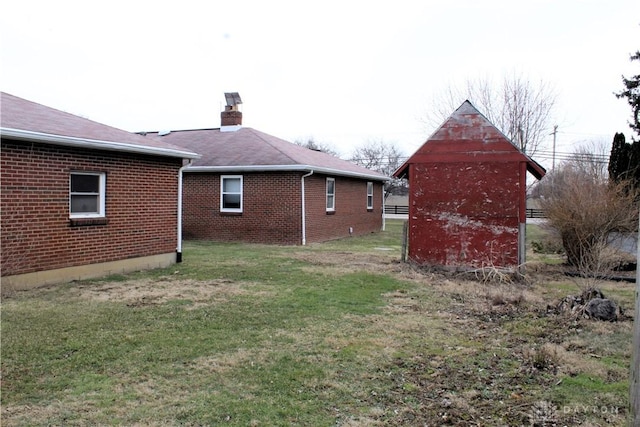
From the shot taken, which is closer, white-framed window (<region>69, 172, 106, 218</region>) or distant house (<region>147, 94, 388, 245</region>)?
white-framed window (<region>69, 172, 106, 218</region>)

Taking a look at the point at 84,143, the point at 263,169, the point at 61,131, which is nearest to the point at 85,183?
the point at 84,143

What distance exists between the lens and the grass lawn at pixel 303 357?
12.4 ft

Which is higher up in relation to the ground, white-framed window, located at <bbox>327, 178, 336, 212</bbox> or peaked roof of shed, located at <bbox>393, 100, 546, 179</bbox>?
peaked roof of shed, located at <bbox>393, 100, 546, 179</bbox>

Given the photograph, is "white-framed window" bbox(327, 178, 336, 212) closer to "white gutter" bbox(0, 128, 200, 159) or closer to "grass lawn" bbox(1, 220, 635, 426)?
"white gutter" bbox(0, 128, 200, 159)

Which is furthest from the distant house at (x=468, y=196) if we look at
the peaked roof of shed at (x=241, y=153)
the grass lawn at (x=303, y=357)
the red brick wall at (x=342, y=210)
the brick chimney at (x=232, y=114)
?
the brick chimney at (x=232, y=114)

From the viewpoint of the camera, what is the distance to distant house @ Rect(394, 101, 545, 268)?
10719 mm

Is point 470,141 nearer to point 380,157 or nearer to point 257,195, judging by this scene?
point 257,195

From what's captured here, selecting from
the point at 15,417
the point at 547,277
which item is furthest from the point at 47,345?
the point at 547,277

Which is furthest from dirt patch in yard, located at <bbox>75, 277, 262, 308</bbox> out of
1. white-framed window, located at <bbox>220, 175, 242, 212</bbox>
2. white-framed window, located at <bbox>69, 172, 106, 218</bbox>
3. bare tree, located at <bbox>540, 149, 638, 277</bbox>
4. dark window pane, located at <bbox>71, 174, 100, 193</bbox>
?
white-framed window, located at <bbox>220, 175, 242, 212</bbox>

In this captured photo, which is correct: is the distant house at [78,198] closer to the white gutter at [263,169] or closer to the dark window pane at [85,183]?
the dark window pane at [85,183]

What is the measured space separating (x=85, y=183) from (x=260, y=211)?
825cm

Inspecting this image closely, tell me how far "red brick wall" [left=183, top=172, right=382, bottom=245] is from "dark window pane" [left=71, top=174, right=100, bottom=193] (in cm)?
795

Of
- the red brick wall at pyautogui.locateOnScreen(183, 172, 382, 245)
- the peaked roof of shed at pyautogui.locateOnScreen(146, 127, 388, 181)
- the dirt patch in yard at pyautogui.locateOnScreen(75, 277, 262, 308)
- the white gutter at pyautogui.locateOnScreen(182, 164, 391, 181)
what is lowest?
the dirt patch in yard at pyautogui.locateOnScreen(75, 277, 262, 308)

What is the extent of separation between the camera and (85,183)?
31.1ft
